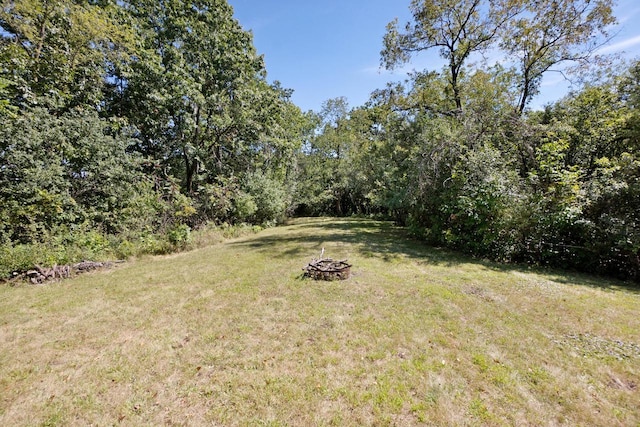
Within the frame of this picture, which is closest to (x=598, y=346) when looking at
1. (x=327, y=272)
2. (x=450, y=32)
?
(x=327, y=272)

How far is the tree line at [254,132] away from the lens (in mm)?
6438

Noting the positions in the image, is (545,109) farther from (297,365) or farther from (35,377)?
(35,377)

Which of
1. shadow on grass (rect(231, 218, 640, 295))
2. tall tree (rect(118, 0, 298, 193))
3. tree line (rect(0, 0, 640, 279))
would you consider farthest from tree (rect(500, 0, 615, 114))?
tall tree (rect(118, 0, 298, 193))

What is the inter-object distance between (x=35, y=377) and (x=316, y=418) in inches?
120

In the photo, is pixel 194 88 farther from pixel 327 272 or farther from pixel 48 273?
pixel 327 272

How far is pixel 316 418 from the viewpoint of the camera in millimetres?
2311

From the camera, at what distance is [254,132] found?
45.9ft

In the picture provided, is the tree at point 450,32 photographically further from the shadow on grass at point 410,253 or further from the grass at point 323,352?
the grass at point 323,352

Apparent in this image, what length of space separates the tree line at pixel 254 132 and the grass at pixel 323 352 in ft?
6.51

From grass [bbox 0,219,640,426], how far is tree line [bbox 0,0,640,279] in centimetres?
198

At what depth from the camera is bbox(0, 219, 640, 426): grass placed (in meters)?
2.40

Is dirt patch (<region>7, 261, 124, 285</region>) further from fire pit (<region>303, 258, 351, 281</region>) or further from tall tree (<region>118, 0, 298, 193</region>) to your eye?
tall tree (<region>118, 0, 298, 193</region>)

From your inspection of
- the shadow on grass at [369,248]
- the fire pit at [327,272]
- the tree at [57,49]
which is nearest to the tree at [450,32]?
the shadow on grass at [369,248]

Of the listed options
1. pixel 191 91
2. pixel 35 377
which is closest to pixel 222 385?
pixel 35 377
